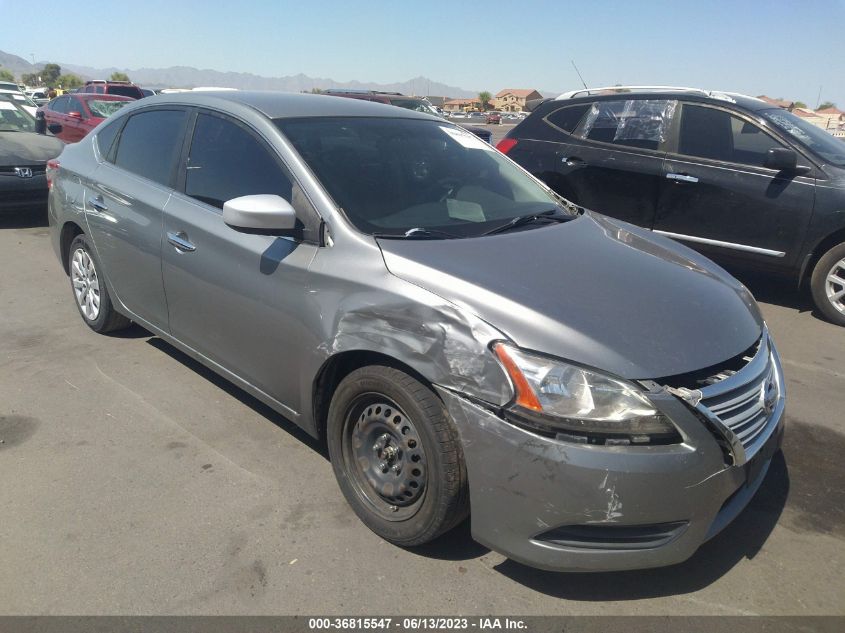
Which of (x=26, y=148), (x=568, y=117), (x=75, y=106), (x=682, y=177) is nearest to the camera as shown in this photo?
(x=682, y=177)

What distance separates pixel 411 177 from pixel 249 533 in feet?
6.00

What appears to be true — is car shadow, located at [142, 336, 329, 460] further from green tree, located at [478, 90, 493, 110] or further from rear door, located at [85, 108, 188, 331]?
green tree, located at [478, 90, 493, 110]

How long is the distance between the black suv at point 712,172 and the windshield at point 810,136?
0.06 ft

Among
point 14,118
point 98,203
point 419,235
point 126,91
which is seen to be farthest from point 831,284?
point 126,91

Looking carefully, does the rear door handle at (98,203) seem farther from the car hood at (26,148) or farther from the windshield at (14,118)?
the windshield at (14,118)

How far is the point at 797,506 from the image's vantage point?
3.07 metres

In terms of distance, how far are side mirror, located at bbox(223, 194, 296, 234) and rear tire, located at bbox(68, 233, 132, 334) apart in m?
2.10

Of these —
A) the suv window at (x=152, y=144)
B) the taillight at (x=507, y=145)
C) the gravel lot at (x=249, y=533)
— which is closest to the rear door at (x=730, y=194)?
the taillight at (x=507, y=145)

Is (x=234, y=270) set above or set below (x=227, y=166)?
below

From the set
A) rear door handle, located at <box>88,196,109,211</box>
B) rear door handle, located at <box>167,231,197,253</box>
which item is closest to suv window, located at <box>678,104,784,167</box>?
rear door handle, located at <box>167,231,197,253</box>

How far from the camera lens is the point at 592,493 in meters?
2.16

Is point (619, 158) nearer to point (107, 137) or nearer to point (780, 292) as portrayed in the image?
point (780, 292)

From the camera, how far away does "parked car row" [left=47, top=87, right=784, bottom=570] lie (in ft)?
7.25

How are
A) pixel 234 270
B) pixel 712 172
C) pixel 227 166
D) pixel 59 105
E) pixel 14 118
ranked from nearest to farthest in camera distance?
pixel 234 270, pixel 227 166, pixel 712 172, pixel 14 118, pixel 59 105
